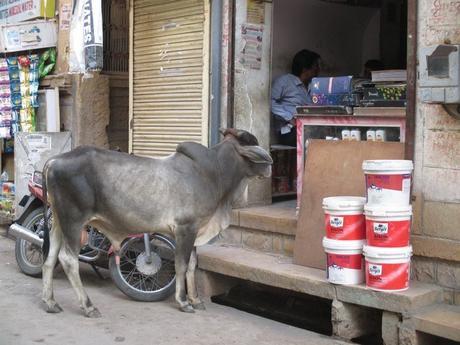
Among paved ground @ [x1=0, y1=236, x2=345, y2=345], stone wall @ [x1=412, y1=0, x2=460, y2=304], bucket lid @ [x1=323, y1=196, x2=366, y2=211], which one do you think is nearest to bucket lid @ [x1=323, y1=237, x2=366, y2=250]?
bucket lid @ [x1=323, y1=196, x2=366, y2=211]

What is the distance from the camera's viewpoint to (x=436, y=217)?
4848 mm

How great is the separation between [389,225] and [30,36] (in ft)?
20.0

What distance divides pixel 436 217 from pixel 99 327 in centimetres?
261

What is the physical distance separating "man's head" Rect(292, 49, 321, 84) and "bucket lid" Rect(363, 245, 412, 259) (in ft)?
10.5

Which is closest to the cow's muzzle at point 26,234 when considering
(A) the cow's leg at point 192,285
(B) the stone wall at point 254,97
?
(A) the cow's leg at point 192,285

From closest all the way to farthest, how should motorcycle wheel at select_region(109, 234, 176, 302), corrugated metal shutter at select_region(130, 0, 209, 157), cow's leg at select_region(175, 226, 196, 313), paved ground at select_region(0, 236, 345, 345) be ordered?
paved ground at select_region(0, 236, 345, 345) → cow's leg at select_region(175, 226, 196, 313) → motorcycle wheel at select_region(109, 234, 176, 302) → corrugated metal shutter at select_region(130, 0, 209, 157)

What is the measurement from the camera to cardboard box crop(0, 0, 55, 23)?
8992 millimetres

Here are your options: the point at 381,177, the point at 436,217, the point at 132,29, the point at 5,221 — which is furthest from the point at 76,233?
the point at 5,221

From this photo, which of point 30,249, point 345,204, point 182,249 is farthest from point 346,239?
point 30,249

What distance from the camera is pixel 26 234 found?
22.1ft

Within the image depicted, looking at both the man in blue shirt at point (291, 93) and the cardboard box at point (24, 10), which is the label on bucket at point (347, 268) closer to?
the man in blue shirt at point (291, 93)

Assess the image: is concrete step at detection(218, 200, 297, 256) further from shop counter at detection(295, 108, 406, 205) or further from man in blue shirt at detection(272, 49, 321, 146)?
man in blue shirt at detection(272, 49, 321, 146)

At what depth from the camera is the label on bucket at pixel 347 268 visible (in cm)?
484

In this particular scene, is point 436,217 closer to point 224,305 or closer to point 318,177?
point 318,177
